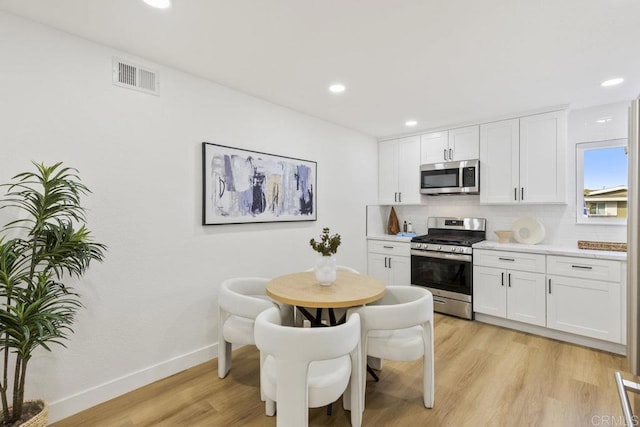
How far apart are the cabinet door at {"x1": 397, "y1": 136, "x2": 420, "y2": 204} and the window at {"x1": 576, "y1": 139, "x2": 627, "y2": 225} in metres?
1.84

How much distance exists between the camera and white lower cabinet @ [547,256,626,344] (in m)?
2.86

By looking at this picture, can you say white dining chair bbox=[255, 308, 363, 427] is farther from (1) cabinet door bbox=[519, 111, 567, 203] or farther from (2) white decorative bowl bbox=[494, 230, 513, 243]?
(1) cabinet door bbox=[519, 111, 567, 203]

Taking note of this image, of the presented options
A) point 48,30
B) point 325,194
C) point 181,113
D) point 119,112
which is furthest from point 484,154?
point 48,30

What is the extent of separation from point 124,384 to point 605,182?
500cm

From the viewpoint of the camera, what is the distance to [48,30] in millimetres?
1952

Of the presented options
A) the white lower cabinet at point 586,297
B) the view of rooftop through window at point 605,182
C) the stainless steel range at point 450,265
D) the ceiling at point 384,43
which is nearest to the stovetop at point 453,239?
the stainless steel range at point 450,265

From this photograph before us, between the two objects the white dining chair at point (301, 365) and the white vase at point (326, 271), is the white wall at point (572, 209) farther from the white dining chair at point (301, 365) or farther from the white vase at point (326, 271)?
the white dining chair at point (301, 365)

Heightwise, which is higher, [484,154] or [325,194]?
[484,154]

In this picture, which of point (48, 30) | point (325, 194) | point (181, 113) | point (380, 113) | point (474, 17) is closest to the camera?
point (474, 17)

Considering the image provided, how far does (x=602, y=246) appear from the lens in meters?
3.21

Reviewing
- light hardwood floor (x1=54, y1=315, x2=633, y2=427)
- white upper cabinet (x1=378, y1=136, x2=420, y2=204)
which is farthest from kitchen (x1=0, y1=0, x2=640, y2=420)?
white upper cabinet (x1=378, y1=136, x2=420, y2=204)

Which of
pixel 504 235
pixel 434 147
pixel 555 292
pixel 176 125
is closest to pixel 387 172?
pixel 434 147

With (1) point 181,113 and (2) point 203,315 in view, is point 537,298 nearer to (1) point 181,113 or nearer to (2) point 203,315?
(2) point 203,315

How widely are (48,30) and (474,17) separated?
8.74 ft
